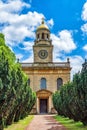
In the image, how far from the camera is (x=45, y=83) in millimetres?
83125

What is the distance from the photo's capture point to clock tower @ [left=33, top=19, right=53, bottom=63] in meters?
86.2

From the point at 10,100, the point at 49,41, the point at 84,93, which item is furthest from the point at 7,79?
the point at 49,41

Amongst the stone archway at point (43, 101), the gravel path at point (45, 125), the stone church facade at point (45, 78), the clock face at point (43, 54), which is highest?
the clock face at point (43, 54)

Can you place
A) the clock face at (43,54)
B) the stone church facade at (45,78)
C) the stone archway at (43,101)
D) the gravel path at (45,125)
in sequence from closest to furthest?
the gravel path at (45,125) < the stone archway at (43,101) < the stone church facade at (45,78) < the clock face at (43,54)

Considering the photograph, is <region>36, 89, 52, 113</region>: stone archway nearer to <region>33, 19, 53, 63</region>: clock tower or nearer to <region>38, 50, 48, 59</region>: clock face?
<region>33, 19, 53, 63</region>: clock tower

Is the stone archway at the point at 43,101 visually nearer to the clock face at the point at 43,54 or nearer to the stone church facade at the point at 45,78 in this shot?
the stone church facade at the point at 45,78

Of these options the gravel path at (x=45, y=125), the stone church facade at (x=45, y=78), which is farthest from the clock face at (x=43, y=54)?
the gravel path at (x=45, y=125)

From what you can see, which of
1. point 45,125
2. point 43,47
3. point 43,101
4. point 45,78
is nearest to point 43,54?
point 43,47

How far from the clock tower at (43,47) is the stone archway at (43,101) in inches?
328

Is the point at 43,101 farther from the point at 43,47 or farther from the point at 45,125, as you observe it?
the point at 45,125

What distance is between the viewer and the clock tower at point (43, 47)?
86.2m

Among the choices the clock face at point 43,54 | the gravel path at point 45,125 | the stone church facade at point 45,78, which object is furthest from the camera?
the clock face at point 43,54

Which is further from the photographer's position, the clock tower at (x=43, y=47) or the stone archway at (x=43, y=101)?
the clock tower at (x=43, y=47)

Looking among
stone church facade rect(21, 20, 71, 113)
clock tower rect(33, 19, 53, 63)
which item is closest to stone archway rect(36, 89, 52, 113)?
stone church facade rect(21, 20, 71, 113)
